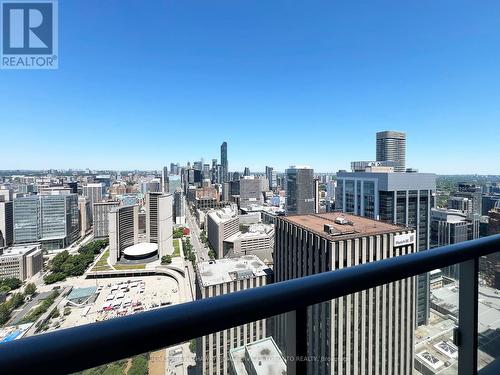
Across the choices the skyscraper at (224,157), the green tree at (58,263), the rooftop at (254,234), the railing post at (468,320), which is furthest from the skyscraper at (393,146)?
the skyscraper at (224,157)

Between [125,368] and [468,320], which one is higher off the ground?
[125,368]

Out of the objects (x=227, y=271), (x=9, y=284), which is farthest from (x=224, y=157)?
(x=227, y=271)

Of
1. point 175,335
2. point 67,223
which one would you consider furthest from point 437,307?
point 67,223

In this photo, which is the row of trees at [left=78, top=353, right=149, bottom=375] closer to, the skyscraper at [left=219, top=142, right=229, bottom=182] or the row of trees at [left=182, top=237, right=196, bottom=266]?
the row of trees at [left=182, top=237, right=196, bottom=266]

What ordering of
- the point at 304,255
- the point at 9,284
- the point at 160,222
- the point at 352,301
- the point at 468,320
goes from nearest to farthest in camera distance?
the point at 352,301, the point at 468,320, the point at 304,255, the point at 9,284, the point at 160,222

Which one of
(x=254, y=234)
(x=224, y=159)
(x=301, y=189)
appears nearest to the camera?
(x=254, y=234)

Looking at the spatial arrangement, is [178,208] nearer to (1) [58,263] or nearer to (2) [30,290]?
(1) [58,263]

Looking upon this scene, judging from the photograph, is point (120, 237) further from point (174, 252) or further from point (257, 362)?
point (257, 362)
